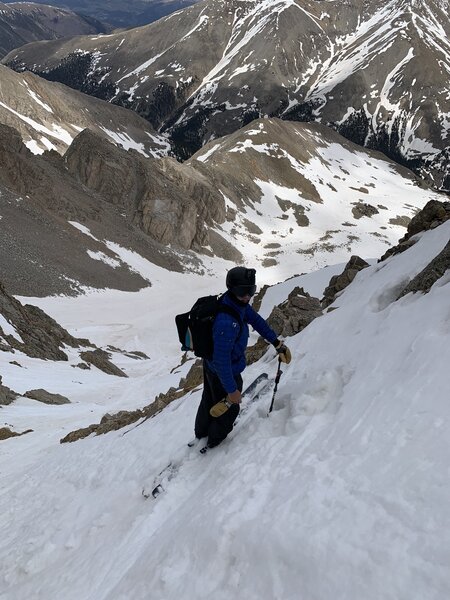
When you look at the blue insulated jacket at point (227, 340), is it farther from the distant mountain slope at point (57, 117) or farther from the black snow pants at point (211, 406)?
the distant mountain slope at point (57, 117)

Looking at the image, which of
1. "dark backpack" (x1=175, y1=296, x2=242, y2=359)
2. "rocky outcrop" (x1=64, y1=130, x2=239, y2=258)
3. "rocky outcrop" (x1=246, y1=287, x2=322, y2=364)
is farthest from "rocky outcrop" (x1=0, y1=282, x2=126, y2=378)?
"rocky outcrop" (x1=64, y1=130, x2=239, y2=258)

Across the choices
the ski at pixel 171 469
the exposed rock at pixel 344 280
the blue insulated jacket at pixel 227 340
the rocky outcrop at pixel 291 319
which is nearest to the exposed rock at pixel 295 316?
the rocky outcrop at pixel 291 319

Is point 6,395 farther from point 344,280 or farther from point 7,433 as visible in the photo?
point 344,280

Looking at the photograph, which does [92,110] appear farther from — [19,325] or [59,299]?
[19,325]

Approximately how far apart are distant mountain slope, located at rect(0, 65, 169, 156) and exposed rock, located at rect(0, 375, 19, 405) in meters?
87.9

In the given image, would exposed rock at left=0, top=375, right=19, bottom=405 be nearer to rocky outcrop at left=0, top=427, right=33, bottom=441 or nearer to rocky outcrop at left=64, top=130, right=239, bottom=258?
rocky outcrop at left=0, top=427, right=33, bottom=441

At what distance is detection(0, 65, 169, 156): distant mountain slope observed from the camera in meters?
97.7

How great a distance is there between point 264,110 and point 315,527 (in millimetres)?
213540

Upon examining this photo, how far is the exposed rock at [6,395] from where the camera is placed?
14803 millimetres

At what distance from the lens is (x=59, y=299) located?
139ft

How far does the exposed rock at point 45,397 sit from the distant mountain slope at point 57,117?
87.1 meters

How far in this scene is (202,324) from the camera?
523 centimetres

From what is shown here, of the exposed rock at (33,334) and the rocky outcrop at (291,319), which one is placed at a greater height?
the exposed rock at (33,334)

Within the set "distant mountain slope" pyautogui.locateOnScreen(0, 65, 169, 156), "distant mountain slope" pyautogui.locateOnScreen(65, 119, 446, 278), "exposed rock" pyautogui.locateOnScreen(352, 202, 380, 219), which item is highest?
"distant mountain slope" pyautogui.locateOnScreen(0, 65, 169, 156)
